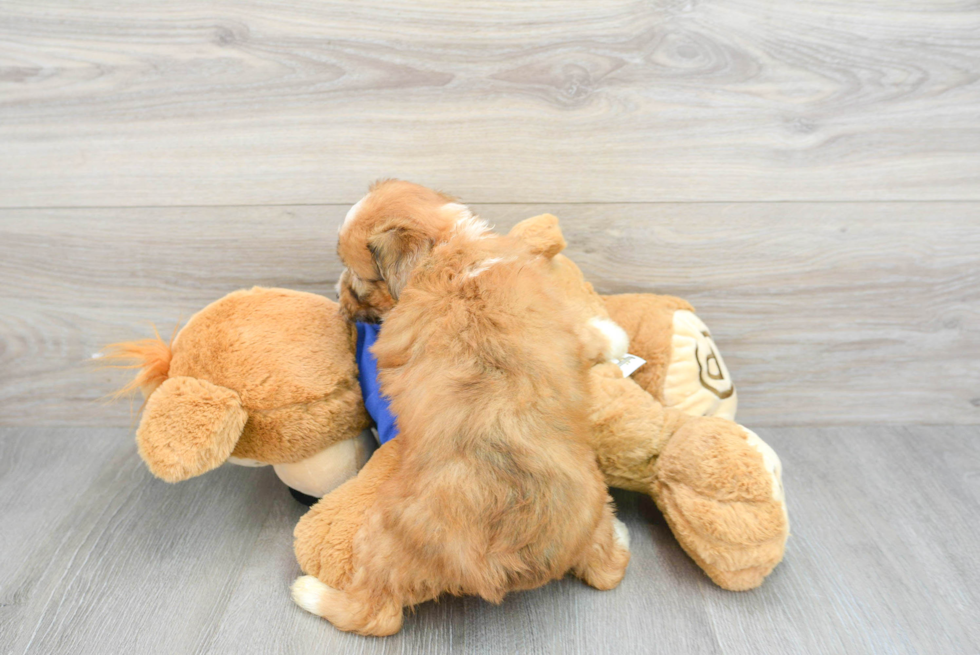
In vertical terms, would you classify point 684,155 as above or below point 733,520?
above

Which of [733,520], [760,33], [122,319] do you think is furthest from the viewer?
[122,319]

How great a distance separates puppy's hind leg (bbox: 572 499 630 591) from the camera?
0.93 m

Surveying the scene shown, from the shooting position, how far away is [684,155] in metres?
→ 1.16

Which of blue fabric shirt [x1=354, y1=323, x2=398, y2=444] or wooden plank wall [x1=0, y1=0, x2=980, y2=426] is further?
wooden plank wall [x1=0, y1=0, x2=980, y2=426]

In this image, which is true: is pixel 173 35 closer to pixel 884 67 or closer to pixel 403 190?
pixel 403 190

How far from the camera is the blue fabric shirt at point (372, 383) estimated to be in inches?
37.5

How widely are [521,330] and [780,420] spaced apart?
2.67 ft

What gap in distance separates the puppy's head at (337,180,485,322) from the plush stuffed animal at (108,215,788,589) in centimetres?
15

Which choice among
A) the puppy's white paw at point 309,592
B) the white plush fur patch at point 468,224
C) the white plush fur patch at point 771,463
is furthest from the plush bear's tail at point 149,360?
the white plush fur patch at point 771,463

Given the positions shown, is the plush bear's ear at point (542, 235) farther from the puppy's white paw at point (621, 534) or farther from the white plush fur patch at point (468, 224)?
the puppy's white paw at point (621, 534)

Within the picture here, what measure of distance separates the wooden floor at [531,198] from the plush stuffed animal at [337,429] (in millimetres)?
117

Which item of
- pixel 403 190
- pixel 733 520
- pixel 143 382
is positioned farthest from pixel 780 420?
pixel 143 382

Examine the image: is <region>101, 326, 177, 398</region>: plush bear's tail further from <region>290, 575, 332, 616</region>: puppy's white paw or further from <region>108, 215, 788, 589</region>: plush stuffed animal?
<region>290, 575, 332, 616</region>: puppy's white paw

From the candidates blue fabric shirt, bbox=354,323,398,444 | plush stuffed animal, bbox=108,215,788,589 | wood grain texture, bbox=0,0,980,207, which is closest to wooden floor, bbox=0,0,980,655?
wood grain texture, bbox=0,0,980,207
